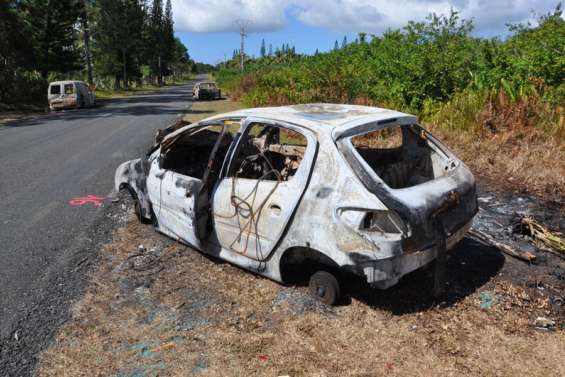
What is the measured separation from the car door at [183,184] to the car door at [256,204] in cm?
20

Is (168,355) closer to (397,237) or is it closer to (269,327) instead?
(269,327)

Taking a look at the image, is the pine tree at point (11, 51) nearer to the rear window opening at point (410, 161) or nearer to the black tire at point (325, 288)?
the rear window opening at point (410, 161)

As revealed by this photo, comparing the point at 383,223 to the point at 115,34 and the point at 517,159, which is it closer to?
the point at 517,159

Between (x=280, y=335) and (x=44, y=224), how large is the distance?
432 cm

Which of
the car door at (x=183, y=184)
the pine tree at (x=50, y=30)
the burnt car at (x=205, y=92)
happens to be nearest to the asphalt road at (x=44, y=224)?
the car door at (x=183, y=184)

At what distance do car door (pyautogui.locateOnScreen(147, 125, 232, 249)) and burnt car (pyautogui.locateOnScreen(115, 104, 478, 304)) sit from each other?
0.05 feet

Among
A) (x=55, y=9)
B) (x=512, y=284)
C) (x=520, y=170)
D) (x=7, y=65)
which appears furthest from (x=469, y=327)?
(x=55, y=9)

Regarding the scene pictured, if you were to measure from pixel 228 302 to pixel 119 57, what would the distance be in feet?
187

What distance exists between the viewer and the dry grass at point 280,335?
3119 mm

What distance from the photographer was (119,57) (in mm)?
54406

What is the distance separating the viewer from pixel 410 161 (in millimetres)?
4746

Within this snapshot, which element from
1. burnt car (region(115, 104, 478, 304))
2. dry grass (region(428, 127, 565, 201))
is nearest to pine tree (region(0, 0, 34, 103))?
burnt car (region(115, 104, 478, 304))

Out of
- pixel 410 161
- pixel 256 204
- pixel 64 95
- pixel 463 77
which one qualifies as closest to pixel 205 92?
pixel 64 95

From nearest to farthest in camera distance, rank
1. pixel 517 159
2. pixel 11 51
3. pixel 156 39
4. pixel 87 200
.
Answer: pixel 87 200 → pixel 517 159 → pixel 11 51 → pixel 156 39
